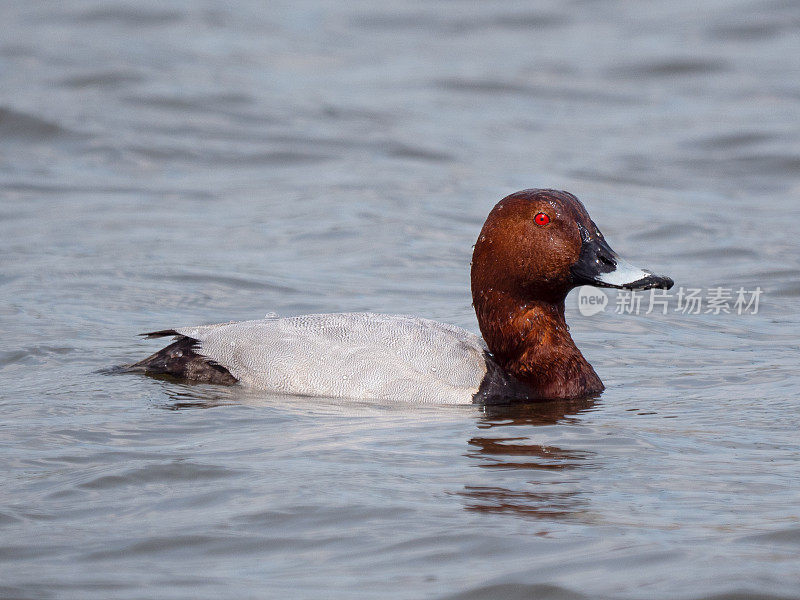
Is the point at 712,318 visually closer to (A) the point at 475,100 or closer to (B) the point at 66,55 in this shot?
(A) the point at 475,100

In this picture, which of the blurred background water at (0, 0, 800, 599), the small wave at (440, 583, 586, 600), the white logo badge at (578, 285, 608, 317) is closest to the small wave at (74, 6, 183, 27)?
the blurred background water at (0, 0, 800, 599)

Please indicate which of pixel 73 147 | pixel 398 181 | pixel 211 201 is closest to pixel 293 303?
pixel 211 201

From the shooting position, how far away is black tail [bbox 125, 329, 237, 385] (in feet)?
21.7

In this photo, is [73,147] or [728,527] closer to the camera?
[728,527]

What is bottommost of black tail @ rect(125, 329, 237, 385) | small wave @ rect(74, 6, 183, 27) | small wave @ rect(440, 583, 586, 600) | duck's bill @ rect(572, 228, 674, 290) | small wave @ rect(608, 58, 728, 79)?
small wave @ rect(440, 583, 586, 600)

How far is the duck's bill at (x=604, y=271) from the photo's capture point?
6578 millimetres

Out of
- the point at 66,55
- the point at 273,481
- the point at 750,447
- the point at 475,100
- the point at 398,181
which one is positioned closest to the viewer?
the point at 273,481

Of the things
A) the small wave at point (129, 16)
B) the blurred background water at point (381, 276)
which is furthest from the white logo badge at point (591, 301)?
the small wave at point (129, 16)

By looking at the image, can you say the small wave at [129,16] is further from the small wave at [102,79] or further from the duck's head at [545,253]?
the duck's head at [545,253]

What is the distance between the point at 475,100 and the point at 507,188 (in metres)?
3.83

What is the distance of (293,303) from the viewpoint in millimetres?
9070

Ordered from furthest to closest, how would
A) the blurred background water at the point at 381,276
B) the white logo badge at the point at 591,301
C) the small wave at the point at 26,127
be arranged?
1. the small wave at the point at 26,127
2. the white logo badge at the point at 591,301
3. the blurred background water at the point at 381,276

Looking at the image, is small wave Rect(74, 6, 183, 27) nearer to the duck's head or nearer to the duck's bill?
the duck's head

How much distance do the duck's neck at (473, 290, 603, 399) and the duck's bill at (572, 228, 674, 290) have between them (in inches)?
12.1
